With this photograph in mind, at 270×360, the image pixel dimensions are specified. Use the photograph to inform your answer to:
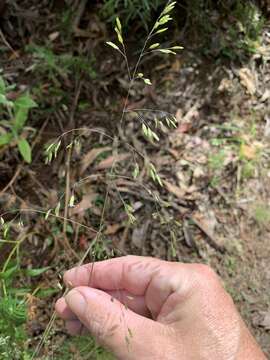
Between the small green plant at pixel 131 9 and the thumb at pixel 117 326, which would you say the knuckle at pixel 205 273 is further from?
the small green plant at pixel 131 9

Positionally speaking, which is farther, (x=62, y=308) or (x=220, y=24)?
(x=220, y=24)

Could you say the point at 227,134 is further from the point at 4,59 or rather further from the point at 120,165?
the point at 4,59

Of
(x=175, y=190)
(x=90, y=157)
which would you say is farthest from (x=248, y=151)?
(x=90, y=157)

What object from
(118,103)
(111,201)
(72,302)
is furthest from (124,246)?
(72,302)

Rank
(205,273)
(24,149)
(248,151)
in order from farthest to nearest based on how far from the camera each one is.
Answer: (248,151) → (24,149) → (205,273)

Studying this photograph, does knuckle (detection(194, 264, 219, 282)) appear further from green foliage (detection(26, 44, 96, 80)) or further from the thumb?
green foliage (detection(26, 44, 96, 80))

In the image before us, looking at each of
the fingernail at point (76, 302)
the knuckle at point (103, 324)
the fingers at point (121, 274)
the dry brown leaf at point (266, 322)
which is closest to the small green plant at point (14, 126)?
the fingers at point (121, 274)

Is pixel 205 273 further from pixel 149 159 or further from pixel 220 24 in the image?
pixel 220 24
